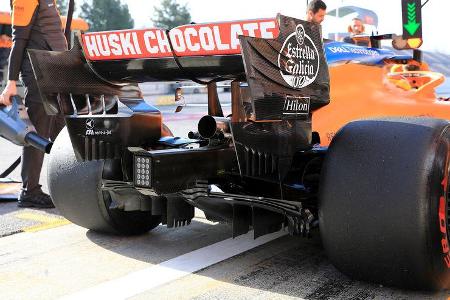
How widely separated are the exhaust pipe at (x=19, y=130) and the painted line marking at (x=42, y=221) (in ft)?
1.63

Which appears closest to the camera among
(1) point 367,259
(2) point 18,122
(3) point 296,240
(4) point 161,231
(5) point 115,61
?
(1) point 367,259

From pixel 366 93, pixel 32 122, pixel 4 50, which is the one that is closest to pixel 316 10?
pixel 366 93

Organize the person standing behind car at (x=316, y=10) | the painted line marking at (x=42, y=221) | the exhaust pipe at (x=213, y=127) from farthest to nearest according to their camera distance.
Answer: the person standing behind car at (x=316, y=10) < the painted line marking at (x=42, y=221) < the exhaust pipe at (x=213, y=127)

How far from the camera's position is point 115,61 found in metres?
3.01

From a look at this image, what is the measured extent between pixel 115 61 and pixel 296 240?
5.10 ft

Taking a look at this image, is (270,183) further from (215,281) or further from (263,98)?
(263,98)

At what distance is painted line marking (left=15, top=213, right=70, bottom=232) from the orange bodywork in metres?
1.93

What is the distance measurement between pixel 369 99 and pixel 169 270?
1.71 meters

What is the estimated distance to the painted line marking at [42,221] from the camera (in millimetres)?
4137

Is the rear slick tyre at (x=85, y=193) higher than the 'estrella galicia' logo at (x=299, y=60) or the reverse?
the reverse

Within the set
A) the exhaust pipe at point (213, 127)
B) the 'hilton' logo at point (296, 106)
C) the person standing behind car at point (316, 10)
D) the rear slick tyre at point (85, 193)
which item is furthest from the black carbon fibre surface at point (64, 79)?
the person standing behind car at point (316, 10)

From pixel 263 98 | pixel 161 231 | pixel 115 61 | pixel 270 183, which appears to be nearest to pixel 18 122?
pixel 161 231

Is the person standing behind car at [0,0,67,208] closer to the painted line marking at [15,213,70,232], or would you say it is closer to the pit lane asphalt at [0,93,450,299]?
the painted line marking at [15,213,70,232]

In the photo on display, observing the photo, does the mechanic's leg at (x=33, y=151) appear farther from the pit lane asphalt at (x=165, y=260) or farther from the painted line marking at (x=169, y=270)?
the painted line marking at (x=169, y=270)
